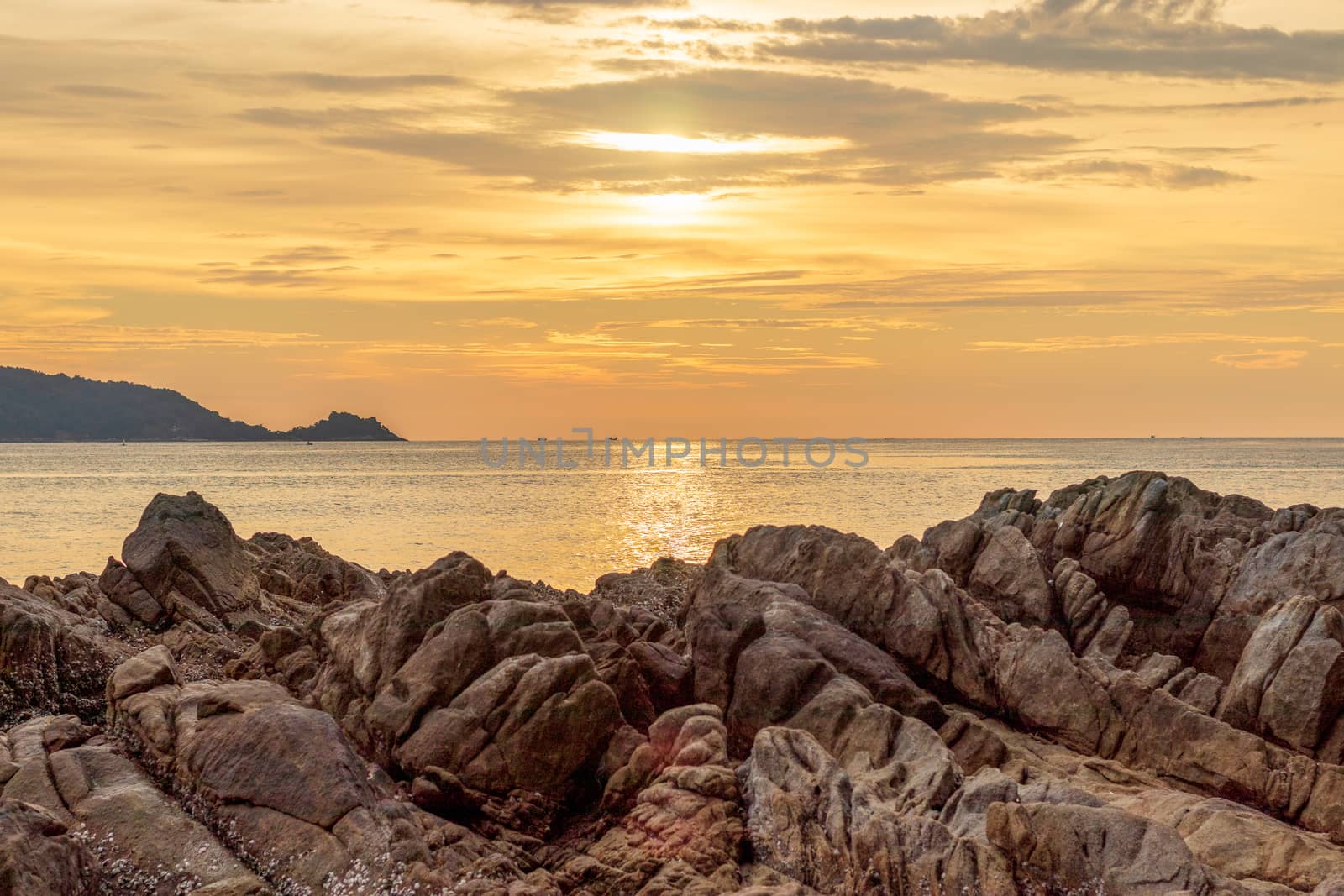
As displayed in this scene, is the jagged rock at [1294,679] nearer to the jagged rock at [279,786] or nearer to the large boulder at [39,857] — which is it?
the jagged rock at [279,786]

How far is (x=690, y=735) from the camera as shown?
22.3 metres

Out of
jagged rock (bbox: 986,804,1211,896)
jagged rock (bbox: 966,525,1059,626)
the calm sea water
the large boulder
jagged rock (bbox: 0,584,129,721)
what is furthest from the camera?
the calm sea water

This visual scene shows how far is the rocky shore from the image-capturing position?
739 inches

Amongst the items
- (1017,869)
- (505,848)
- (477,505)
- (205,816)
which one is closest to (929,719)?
(1017,869)

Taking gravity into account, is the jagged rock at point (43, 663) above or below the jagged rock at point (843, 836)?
above

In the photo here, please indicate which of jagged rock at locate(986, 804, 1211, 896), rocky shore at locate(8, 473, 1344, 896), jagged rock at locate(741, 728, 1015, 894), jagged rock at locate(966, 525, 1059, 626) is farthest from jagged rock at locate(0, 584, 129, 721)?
jagged rock at locate(966, 525, 1059, 626)

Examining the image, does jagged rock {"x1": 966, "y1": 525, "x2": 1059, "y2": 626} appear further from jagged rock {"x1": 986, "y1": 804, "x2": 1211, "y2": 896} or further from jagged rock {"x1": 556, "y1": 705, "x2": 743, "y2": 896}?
jagged rock {"x1": 986, "y1": 804, "x2": 1211, "y2": 896}

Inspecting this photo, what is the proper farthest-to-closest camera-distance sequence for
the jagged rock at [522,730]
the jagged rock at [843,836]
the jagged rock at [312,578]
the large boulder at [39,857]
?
the jagged rock at [312,578]
the jagged rock at [522,730]
the jagged rock at [843,836]
the large boulder at [39,857]

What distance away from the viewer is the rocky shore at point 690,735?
18.8 m

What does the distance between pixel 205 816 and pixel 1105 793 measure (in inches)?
687

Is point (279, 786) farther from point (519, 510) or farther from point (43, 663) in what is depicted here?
point (519, 510)

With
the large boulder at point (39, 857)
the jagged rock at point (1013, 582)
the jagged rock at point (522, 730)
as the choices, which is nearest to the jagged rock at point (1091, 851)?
the jagged rock at point (522, 730)

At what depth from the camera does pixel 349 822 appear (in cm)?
1925

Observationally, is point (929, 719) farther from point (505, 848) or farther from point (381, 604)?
point (381, 604)
